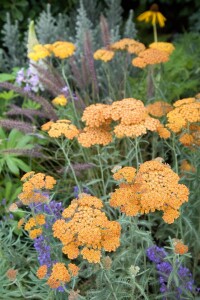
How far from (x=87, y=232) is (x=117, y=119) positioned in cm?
54

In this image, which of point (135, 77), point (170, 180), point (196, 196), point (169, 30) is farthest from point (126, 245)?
point (169, 30)

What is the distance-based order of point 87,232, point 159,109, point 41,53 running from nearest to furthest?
point 87,232 < point 159,109 < point 41,53

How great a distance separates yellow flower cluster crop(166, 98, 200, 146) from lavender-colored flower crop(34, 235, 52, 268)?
641 millimetres

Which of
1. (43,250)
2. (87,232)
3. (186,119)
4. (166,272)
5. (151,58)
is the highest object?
(151,58)

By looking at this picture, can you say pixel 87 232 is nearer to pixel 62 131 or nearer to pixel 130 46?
pixel 62 131

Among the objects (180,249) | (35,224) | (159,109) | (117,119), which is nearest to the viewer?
(180,249)

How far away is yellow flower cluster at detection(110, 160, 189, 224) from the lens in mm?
1548

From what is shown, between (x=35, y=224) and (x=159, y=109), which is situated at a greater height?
(x=159, y=109)

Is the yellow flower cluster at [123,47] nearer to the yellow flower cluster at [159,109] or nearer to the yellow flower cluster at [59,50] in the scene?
the yellow flower cluster at [59,50]

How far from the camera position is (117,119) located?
1861 millimetres

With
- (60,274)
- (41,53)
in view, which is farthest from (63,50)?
(60,274)

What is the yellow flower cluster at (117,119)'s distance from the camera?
72.2 inches

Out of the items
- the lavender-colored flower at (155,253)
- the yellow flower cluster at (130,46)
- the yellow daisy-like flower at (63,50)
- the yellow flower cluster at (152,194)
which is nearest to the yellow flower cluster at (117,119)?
the yellow flower cluster at (152,194)

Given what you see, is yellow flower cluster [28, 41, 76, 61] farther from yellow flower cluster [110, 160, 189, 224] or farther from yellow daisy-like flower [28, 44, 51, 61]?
yellow flower cluster [110, 160, 189, 224]
